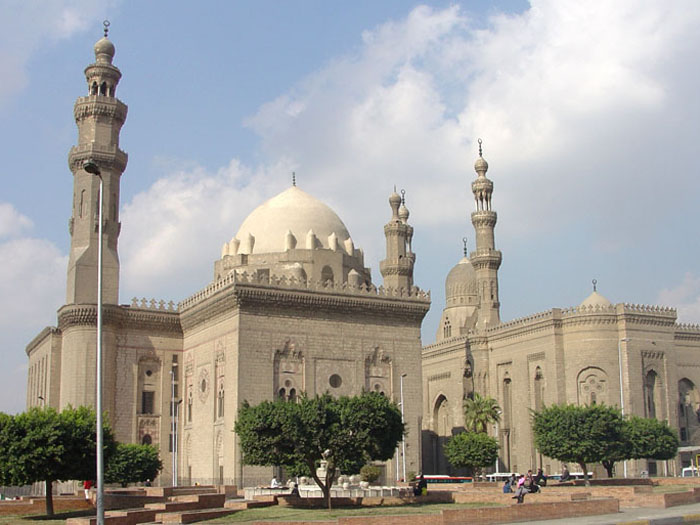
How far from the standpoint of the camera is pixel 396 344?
42156mm

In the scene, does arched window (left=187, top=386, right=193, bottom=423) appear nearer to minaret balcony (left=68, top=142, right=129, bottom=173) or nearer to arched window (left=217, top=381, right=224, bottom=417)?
arched window (left=217, top=381, right=224, bottom=417)

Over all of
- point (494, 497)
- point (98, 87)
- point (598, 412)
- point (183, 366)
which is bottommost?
point (494, 497)

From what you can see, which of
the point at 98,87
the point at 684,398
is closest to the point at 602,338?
the point at 684,398

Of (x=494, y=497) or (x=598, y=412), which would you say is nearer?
(x=494, y=497)

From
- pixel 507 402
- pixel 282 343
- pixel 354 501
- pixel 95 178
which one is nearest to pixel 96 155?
pixel 95 178

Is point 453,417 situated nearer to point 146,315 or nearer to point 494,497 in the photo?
point 146,315

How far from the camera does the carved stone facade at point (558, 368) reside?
4622 cm

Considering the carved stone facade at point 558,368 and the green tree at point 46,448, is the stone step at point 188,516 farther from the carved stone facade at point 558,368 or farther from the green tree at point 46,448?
the carved stone facade at point 558,368

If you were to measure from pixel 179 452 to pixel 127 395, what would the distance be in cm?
364

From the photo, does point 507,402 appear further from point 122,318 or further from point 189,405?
point 122,318

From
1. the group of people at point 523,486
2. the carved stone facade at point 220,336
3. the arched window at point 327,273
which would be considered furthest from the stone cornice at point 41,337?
the group of people at point 523,486

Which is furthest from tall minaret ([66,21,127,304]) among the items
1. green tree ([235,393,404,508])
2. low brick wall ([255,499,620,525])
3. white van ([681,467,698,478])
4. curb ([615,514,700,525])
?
white van ([681,467,698,478])

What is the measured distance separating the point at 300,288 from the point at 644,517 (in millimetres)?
21952

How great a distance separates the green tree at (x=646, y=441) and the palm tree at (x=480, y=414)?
28.2 feet
